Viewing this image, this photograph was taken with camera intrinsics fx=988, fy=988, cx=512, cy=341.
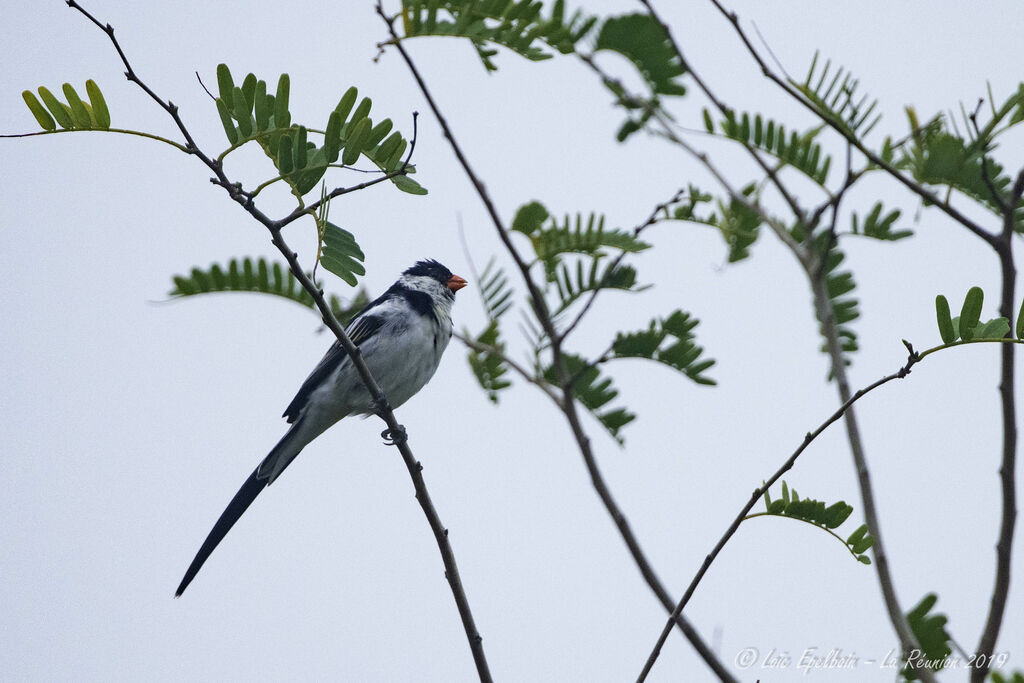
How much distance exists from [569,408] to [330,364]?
7.40ft

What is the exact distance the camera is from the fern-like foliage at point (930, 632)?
324 cm

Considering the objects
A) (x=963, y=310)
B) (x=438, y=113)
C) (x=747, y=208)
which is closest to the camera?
A: (x=963, y=310)

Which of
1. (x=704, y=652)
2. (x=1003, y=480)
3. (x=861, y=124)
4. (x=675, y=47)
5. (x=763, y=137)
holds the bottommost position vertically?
(x=704, y=652)

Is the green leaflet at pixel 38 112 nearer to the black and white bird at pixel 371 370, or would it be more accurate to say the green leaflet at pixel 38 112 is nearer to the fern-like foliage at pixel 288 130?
the fern-like foliage at pixel 288 130

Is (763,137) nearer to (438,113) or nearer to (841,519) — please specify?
(438,113)

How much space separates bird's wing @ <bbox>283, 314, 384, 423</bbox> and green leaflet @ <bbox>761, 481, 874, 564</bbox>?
3.20 meters

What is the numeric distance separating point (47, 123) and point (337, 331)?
0.97 metres

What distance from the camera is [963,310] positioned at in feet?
8.25

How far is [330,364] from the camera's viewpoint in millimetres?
5688

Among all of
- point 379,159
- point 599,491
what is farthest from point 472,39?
point 599,491

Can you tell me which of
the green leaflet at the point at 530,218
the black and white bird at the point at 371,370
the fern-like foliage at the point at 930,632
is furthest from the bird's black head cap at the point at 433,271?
the fern-like foliage at the point at 930,632

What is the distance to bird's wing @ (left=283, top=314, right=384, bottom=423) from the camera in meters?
5.62

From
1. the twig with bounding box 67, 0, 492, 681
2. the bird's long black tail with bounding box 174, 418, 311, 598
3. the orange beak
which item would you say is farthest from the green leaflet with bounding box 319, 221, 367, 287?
the orange beak

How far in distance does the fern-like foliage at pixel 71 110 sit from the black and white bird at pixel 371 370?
278 centimetres
